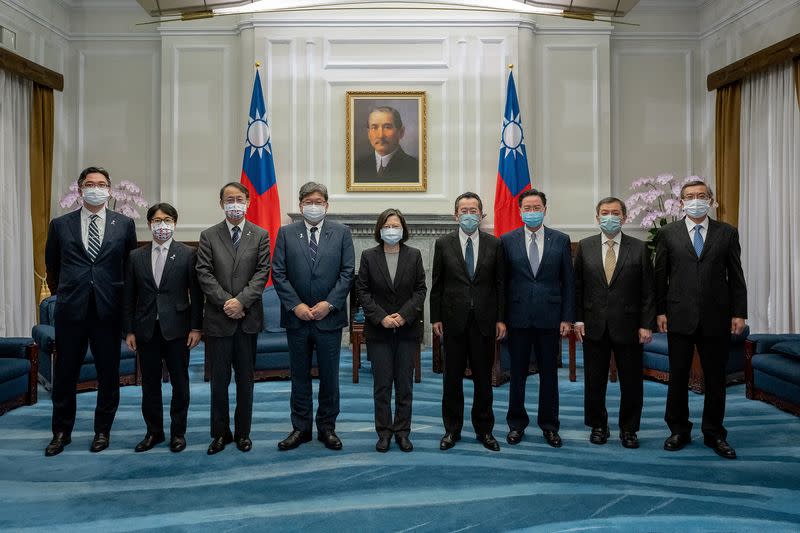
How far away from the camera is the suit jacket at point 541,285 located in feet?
11.5

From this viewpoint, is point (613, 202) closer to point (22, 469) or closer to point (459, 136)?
point (22, 469)

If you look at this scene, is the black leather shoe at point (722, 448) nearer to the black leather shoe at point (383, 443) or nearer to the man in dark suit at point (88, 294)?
the black leather shoe at point (383, 443)

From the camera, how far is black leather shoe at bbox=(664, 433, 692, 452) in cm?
346

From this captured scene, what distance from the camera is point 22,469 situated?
3234 mm

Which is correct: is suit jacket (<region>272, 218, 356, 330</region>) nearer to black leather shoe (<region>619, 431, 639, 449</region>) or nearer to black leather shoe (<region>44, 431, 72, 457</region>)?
black leather shoe (<region>44, 431, 72, 457</region>)

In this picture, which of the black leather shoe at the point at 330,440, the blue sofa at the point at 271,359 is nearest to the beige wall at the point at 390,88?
the blue sofa at the point at 271,359

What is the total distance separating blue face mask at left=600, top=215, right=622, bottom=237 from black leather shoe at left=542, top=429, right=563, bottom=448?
1202mm

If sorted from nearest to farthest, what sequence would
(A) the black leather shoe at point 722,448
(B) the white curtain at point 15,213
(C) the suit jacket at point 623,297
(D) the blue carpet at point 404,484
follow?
(D) the blue carpet at point 404,484
(A) the black leather shoe at point 722,448
(C) the suit jacket at point 623,297
(B) the white curtain at point 15,213

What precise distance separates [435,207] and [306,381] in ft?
14.5

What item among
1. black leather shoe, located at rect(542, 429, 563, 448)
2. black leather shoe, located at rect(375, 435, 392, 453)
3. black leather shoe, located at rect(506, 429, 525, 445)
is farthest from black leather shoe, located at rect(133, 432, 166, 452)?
black leather shoe, located at rect(542, 429, 563, 448)

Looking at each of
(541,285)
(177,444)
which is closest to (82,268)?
(177,444)

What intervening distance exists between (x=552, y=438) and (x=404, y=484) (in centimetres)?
105

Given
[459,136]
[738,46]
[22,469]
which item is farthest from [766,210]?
[22,469]

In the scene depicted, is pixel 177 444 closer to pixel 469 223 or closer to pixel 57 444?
pixel 57 444
